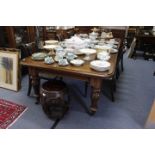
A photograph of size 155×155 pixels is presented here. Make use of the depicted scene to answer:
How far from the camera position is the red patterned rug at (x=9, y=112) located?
209 centimetres

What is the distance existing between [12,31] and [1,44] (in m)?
0.34

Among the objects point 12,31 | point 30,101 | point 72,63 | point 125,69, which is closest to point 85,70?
point 72,63

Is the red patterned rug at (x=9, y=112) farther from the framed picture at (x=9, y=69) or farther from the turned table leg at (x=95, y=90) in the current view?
the turned table leg at (x=95, y=90)

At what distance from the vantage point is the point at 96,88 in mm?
2016

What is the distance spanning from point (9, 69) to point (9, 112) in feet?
2.83

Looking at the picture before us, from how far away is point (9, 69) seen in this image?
281 centimetres

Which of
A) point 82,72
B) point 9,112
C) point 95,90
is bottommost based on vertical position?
point 9,112

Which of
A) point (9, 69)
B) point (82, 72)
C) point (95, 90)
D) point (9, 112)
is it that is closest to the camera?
point (82, 72)

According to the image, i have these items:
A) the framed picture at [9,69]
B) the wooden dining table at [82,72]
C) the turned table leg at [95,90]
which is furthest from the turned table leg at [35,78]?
the turned table leg at [95,90]

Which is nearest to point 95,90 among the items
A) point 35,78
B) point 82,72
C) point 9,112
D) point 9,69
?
point 82,72

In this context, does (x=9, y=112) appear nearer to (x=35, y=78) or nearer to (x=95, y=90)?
(x=35, y=78)

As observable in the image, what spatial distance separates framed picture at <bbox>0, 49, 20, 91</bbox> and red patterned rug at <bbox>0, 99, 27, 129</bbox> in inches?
15.6

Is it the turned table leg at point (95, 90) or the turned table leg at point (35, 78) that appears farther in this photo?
the turned table leg at point (35, 78)

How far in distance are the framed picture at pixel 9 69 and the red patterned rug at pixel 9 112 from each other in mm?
396
